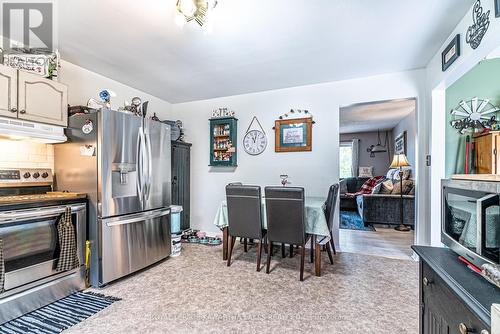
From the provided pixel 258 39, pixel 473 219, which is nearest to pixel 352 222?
pixel 258 39

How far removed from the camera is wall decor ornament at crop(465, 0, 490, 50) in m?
1.69

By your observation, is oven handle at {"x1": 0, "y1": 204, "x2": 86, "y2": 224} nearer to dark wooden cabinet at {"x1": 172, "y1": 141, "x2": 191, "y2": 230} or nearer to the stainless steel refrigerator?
the stainless steel refrigerator

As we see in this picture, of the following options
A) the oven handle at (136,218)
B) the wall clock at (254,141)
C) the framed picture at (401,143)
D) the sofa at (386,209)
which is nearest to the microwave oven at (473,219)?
the oven handle at (136,218)

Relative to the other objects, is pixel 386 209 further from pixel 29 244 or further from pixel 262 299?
pixel 29 244

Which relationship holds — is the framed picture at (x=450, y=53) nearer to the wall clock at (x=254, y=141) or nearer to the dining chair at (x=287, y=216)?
the dining chair at (x=287, y=216)

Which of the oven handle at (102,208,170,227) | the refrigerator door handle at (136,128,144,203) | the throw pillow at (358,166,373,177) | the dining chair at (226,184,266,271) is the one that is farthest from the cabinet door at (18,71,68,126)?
the throw pillow at (358,166,373,177)

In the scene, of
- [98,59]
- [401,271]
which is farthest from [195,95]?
[401,271]

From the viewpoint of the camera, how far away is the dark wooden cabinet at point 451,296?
74cm

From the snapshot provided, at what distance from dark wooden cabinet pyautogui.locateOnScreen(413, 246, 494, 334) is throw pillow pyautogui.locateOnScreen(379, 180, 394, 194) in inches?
175

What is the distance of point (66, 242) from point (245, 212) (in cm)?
169

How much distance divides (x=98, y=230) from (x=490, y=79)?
474cm

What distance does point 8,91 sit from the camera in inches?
78.5

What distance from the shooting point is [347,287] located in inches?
93.8

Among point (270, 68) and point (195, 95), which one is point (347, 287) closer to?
point (270, 68)
